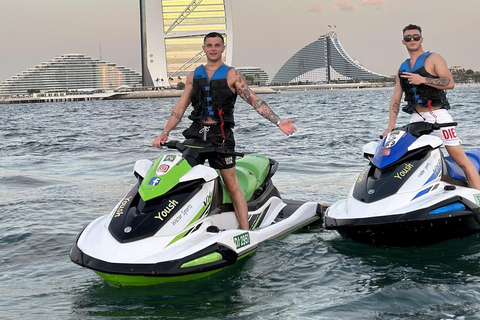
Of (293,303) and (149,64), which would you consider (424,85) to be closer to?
(293,303)

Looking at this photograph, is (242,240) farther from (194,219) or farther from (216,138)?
(216,138)

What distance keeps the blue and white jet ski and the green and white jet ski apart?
886 mm

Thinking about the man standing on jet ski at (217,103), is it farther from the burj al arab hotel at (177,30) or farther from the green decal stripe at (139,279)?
the burj al arab hotel at (177,30)

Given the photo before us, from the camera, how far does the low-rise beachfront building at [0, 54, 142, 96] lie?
17325 cm

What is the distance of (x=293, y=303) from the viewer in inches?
174

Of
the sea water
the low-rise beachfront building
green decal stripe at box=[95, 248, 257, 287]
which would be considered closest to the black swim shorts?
the sea water

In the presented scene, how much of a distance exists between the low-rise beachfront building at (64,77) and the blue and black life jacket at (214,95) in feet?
550

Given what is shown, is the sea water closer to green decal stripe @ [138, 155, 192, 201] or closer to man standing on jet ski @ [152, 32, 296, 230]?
green decal stripe @ [138, 155, 192, 201]

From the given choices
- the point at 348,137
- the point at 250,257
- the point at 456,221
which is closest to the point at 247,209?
the point at 250,257

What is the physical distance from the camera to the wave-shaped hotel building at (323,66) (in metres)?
173

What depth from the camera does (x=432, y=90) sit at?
5.65 metres

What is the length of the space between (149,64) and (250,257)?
125005 mm

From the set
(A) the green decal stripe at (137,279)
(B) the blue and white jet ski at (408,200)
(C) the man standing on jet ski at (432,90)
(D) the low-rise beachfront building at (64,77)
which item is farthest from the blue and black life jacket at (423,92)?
(D) the low-rise beachfront building at (64,77)

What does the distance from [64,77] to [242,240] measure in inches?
7202
